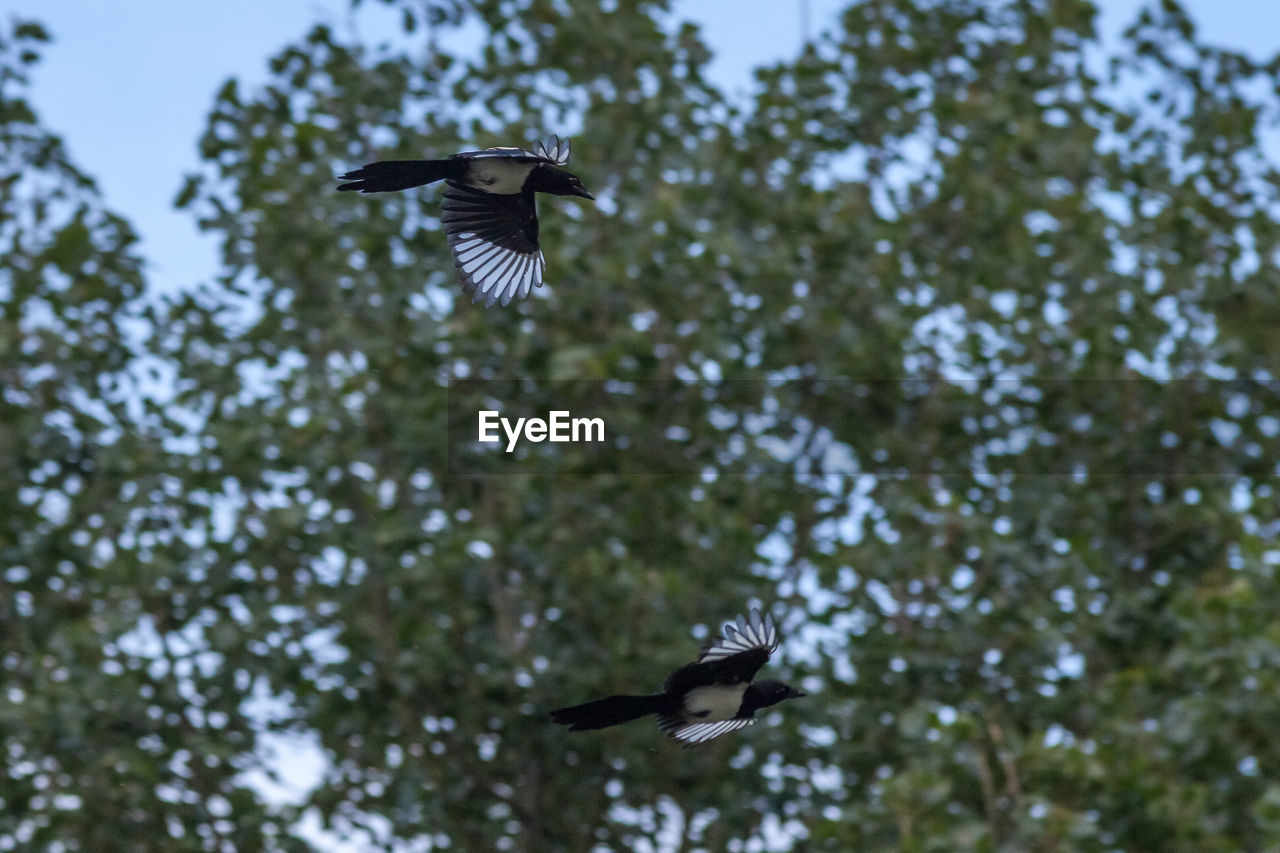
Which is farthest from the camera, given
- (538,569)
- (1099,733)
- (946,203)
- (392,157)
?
(946,203)

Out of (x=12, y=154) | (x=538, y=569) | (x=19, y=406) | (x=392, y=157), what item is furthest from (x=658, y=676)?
(x=12, y=154)

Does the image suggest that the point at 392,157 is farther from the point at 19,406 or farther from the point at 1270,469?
the point at 1270,469

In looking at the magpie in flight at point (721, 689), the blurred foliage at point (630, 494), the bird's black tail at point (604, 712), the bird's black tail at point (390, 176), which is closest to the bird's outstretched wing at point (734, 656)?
the magpie in flight at point (721, 689)

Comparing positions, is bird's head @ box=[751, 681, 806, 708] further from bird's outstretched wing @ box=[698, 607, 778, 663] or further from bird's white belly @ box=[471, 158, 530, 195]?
bird's white belly @ box=[471, 158, 530, 195]

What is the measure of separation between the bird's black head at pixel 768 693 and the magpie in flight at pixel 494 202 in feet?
2.63

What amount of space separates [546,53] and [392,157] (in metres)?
1.09

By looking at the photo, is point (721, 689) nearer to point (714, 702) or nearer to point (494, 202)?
point (714, 702)

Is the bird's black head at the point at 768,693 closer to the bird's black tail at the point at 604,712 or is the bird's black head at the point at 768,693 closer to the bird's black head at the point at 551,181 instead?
the bird's black tail at the point at 604,712

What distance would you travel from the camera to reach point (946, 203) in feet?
31.9

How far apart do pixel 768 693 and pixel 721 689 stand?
5.4 inches

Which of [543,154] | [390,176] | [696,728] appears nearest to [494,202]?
[543,154]

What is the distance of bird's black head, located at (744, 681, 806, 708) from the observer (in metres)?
3.13

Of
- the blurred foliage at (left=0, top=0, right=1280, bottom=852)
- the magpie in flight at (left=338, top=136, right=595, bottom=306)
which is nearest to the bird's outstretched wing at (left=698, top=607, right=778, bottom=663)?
the magpie in flight at (left=338, top=136, right=595, bottom=306)

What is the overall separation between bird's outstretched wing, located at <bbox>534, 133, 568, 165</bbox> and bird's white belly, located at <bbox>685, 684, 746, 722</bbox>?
913mm
